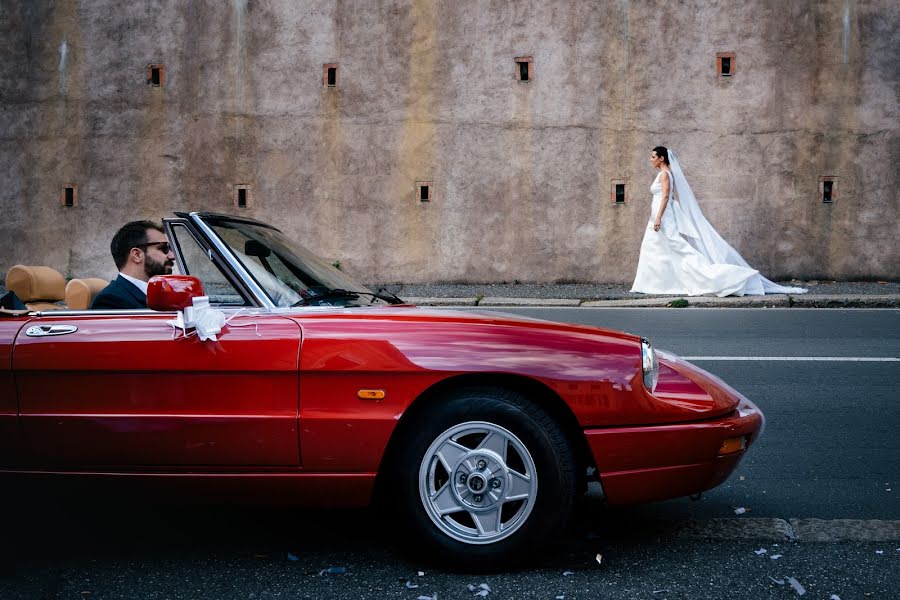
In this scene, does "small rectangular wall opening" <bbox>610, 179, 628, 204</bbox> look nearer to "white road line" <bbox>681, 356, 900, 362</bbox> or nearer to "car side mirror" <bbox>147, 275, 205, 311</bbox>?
"white road line" <bbox>681, 356, 900, 362</bbox>

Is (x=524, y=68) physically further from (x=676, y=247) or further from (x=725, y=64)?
(x=676, y=247)

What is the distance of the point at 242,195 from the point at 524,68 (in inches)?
234

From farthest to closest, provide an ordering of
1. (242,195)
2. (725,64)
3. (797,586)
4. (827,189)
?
(242,195), (725,64), (827,189), (797,586)

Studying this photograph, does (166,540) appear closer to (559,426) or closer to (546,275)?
(559,426)

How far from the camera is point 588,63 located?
17.2 m

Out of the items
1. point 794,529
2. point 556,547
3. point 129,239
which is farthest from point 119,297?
point 794,529

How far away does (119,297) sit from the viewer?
389 centimetres

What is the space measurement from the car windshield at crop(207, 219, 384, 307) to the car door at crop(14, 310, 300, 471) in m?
0.29

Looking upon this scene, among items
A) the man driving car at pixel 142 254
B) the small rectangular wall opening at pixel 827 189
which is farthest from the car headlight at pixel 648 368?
the small rectangular wall opening at pixel 827 189

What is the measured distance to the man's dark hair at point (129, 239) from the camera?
13.6 ft

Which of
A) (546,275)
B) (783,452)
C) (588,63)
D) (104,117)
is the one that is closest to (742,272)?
(546,275)

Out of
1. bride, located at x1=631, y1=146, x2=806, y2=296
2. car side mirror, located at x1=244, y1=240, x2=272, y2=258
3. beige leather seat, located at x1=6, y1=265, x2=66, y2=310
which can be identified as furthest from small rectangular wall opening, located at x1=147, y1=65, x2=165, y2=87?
car side mirror, located at x1=244, y1=240, x2=272, y2=258

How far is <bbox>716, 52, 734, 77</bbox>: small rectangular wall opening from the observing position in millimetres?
16969

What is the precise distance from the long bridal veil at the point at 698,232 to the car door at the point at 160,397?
38.8ft
